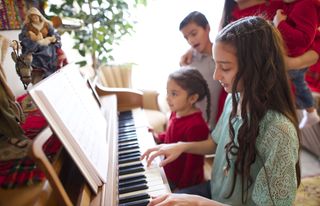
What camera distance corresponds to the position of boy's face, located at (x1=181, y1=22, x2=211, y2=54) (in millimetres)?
1552

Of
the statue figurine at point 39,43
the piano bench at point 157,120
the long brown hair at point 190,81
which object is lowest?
the piano bench at point 157,120

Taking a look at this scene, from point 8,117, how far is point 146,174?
55cm

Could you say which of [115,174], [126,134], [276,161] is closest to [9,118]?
[115,174]

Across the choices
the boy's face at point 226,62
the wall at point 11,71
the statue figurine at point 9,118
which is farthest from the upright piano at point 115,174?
the boy's face at point 226,62

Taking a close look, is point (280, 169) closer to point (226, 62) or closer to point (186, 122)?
point (226, 62)

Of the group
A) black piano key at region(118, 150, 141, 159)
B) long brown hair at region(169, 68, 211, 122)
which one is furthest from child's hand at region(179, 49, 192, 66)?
black piano key at region(118, 150, 141, 159)

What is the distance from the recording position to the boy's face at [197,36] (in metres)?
1.55

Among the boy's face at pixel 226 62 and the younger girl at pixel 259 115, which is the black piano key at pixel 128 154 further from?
the boy's face at pixel 226 62

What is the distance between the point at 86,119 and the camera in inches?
36.5

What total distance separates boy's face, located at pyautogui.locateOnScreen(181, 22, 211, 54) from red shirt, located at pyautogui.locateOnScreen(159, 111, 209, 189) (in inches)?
19.4

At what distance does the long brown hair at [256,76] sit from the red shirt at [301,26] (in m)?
0.47

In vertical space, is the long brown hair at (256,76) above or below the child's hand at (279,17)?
below

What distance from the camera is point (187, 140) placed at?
1.34 m

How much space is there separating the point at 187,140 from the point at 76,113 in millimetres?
686
